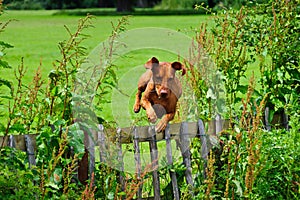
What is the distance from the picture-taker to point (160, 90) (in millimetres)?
4164

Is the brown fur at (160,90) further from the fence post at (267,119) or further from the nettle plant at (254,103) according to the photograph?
the fence post at (267,119)

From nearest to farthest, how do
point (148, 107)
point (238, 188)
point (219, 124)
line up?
point (238, 188), point (148, 107), point (219, 124)

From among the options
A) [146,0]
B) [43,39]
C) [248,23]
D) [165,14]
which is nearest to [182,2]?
[165,14]

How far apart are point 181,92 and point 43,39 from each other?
18684mm

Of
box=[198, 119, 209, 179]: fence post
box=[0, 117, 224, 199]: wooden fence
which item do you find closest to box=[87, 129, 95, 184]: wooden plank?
box=[0, 117, 224, 199]: wooden fence

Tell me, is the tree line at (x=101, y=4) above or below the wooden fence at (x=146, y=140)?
below

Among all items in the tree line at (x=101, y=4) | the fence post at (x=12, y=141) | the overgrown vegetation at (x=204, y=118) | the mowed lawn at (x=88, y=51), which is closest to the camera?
the overgrown vegetation at (x=204, y=118)

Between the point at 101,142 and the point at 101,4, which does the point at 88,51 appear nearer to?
the point at 101,142

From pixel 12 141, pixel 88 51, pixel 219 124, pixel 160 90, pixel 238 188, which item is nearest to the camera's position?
pixel 12 141

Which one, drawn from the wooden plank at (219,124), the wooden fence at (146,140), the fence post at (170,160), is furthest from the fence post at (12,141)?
the wooden plank at (219,124)

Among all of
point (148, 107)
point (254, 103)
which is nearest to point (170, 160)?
point (148, 107)

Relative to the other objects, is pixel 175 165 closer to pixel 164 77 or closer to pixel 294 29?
pixel 164 77

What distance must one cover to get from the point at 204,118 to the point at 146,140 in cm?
50

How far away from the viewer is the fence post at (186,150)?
4.30 meters
